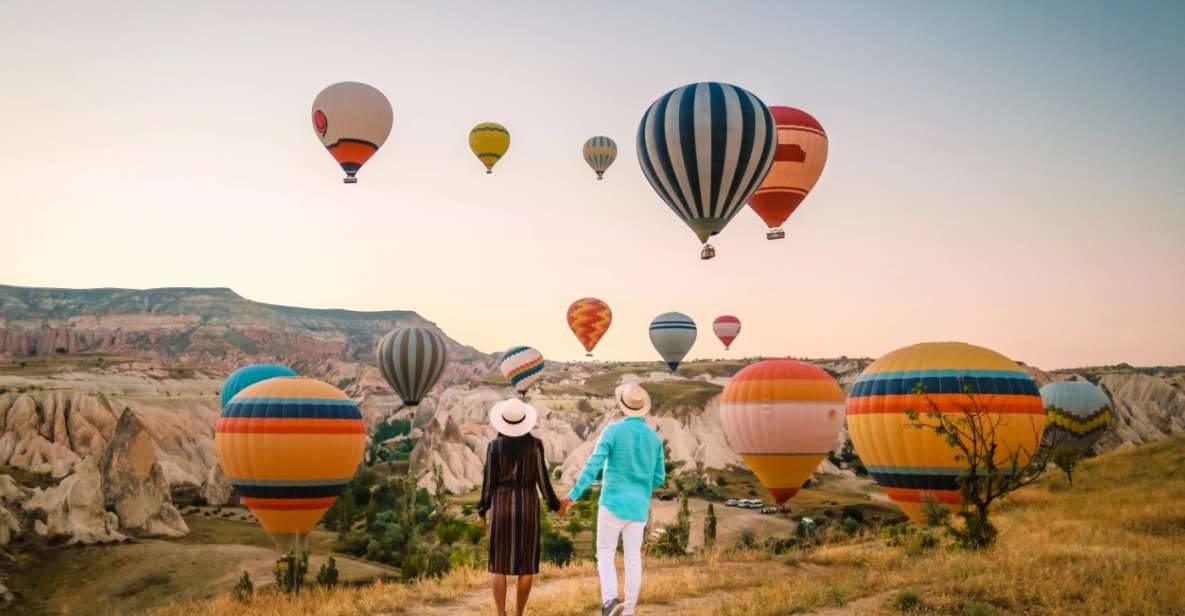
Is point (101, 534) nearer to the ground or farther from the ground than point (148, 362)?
nearer to the ground

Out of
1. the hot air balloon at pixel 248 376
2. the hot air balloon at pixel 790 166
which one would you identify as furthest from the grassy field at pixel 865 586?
the hot air balloon at pixel 248 376

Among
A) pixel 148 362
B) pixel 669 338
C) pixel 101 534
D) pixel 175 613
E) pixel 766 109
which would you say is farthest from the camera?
pixel 148 362

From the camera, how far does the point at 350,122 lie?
121 ft

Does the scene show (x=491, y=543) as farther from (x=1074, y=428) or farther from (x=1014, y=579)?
(x=1074, y=428)

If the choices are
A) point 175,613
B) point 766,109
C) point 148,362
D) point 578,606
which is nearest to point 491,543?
point 578,606

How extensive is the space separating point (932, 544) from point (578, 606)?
9.70 metres

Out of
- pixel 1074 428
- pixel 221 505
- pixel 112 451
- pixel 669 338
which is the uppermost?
pixel 669 338

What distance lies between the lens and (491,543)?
943 cm

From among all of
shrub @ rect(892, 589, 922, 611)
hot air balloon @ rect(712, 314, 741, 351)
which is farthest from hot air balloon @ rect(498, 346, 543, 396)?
shrub @ rect(892, 589, 922, 611)

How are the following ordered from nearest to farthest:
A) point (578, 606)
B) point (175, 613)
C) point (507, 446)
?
point (507, 446) → point (578, 606) → point (175, 613)

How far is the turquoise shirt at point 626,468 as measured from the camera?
934cm

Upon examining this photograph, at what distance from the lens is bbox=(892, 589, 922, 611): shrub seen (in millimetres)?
11047

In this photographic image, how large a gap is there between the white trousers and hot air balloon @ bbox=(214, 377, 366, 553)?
1645 centimetres

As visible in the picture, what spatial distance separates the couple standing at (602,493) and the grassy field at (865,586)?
2009 millimetres
